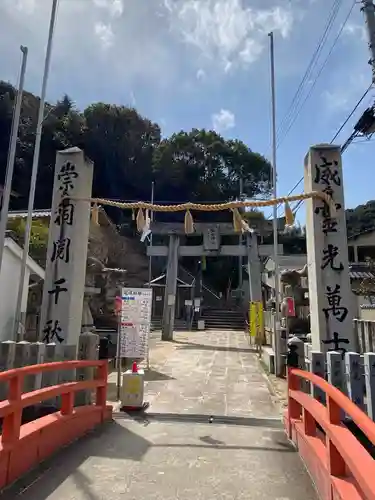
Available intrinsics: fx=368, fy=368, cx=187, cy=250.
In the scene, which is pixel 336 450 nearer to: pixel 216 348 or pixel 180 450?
pixel 180 450

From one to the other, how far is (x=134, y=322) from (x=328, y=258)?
508cm

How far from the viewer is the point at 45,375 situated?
5.98 metres

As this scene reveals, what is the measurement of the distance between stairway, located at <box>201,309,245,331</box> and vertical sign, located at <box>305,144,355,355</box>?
24330 mm

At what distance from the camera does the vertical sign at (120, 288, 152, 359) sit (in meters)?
9.27

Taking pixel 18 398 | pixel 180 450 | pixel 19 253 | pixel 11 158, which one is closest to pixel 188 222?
pixel 180 450

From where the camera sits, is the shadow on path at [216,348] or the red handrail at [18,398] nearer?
the red handrail at [18,398]

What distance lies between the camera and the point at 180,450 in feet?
15.9

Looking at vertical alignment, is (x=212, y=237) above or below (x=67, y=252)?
above

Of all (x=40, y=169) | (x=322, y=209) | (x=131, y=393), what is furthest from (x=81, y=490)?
(x=40, y=169)

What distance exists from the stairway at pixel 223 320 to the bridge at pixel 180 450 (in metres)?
24.4

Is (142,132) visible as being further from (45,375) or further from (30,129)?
(45,375)

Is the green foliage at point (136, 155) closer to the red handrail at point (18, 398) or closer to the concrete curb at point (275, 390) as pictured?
the concrete curb at point (275, 390)

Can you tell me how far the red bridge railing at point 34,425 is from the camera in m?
3.62

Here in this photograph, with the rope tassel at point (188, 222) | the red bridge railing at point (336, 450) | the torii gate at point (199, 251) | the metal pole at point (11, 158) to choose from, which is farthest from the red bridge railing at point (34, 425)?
the torii gate at point (199, 251)
